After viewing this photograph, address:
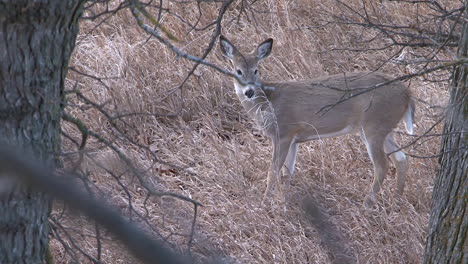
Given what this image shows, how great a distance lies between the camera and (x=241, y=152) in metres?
6.38

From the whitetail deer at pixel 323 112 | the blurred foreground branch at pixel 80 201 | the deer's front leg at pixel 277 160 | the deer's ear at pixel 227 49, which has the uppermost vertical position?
the deer's ear at pixel 227 49

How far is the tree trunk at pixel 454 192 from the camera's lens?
10.5ft

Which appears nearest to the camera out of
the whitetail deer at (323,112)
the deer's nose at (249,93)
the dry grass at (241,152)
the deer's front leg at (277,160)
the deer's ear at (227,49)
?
the dry grass at (241,152)

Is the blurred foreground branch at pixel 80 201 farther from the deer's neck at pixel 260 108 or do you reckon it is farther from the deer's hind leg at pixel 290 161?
the deer's neck at pixel 260 108

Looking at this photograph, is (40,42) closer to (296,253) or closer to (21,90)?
(21,90)

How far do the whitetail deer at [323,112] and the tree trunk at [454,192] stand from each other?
2.89 meters

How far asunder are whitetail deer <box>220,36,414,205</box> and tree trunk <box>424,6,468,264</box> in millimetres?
2894

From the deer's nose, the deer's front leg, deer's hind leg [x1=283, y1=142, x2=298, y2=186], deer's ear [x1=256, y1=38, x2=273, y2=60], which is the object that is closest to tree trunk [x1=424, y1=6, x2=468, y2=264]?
the deer's front leg

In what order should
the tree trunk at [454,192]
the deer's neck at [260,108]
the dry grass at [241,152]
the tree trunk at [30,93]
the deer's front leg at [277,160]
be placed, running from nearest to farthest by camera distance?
1. the tree trunk at [30,93]
2. the tree trunk at [454,192]
3. the dry grass at [241,152]
4. the deer's front leg at [277,160]
5. the deer's neck at [260,108]

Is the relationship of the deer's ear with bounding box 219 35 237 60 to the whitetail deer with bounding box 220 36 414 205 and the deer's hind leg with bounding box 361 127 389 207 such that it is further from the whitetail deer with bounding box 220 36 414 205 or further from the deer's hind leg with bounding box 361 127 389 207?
the deer's hind leg with bounding box 361 127 389 207

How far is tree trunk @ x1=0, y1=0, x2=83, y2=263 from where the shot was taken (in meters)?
1.94

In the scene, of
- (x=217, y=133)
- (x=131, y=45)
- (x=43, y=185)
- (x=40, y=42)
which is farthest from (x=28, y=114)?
(x=131, y=45)

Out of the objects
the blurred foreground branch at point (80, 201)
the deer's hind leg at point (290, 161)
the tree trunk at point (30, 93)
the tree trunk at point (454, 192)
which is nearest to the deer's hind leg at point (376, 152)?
the deer's hind leg at point (290, 161)

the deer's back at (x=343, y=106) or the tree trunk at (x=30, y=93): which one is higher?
the deer's back at (x=343, y=106)
